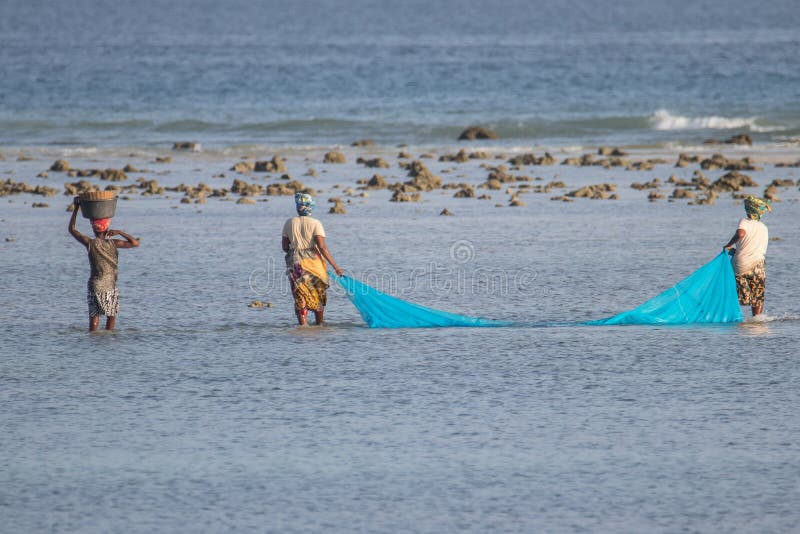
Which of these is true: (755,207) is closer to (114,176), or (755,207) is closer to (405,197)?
(405,197)

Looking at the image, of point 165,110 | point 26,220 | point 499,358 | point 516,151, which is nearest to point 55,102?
point 165,110

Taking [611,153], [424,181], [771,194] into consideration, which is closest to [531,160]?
[611,153]

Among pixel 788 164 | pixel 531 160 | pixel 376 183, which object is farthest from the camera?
pixel 531 160

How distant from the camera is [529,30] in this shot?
144 m

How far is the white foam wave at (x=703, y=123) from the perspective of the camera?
51.8m

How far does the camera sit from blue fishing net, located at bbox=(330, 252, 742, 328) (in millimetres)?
13781

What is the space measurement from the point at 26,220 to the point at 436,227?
713 cm

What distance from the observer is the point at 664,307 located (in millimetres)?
13781

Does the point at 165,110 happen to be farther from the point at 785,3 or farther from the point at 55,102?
the point at 785,3

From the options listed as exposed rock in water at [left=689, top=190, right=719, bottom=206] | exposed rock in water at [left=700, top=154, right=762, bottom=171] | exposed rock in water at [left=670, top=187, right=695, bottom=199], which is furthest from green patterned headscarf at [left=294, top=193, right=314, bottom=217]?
exposed rock in water at [left=700, top=154, right=762, bottom=171]

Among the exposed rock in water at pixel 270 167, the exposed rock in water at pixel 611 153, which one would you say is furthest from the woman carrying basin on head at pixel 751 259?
the exposed rock in water at pixel 611 153

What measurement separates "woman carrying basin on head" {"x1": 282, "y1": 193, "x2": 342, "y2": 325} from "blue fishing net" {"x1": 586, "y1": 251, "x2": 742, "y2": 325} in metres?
2.82

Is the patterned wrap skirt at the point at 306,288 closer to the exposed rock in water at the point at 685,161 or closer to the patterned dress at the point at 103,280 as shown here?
the patterned dress at the point at 103,280

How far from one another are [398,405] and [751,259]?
5091 mm
